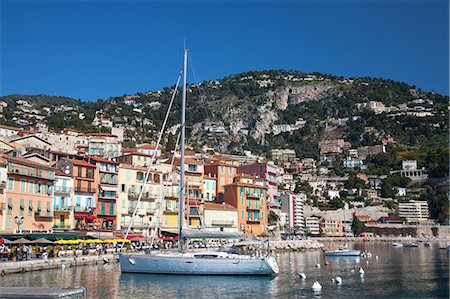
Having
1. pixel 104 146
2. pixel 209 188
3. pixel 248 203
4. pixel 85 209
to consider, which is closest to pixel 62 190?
pixel 85 209

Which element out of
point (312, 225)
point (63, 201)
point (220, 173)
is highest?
point (220, 173)

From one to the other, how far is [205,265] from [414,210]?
4765 inches

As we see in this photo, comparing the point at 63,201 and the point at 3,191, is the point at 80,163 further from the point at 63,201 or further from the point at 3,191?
the point at 3,191

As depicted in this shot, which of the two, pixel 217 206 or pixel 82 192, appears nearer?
pixel 82 192

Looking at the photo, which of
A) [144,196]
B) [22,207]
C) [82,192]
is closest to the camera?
[22,207]

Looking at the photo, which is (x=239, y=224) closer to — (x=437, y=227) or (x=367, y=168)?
(x=437, y=227)

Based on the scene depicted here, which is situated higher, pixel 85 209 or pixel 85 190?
pixel 85 190

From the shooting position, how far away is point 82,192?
53.9 m

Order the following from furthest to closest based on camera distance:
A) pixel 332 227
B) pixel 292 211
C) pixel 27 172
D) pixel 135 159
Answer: pixel 332 227 → pixel 292 211 → pixel 135 159 → pixel 27 172

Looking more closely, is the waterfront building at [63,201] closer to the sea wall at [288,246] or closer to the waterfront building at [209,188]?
the waterfront building at [209,188]

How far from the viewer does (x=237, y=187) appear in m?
70.1

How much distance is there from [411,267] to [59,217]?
33.0m

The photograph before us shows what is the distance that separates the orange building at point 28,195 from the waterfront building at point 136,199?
10.3 m

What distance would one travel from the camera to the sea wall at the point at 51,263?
108 feet
